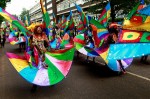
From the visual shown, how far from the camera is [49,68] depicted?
25.6ft

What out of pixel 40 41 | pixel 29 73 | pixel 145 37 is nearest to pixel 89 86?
pixel 29 73

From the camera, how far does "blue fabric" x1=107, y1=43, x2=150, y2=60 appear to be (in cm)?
622

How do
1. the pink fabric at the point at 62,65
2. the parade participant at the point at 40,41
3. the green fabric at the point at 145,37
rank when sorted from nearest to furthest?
the green fabric at the point at 145,37 < the pink fabric at the point at 62,65 < the parade participant at the point at 40,41

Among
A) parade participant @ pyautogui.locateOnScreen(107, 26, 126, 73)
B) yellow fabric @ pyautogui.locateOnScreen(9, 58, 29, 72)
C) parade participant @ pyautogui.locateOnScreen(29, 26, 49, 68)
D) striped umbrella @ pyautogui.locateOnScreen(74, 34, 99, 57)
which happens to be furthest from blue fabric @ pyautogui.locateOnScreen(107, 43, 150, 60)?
striped umbrella @ pyautogui.locateOnScreen(74, 34, 99, 57)

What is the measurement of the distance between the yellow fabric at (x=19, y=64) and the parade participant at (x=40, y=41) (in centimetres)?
47

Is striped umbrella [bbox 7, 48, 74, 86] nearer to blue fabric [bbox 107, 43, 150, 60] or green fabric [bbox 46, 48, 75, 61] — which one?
green fabric [bbox 46, 48, 75, 61]

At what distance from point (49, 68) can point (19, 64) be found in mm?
831

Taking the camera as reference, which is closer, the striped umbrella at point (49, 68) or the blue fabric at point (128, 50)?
the blue fabric at point (128, 50)

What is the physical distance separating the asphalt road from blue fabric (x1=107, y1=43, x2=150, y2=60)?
4.04 feet

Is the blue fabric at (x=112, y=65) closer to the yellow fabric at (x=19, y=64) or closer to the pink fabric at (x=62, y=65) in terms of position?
the pink fabric at (x=62, y=65)

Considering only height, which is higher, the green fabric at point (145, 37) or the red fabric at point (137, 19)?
the red fabric at point (137, 19)

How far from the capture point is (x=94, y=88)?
25.9 ft

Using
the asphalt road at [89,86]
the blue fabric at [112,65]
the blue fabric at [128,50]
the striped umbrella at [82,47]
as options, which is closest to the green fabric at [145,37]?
the blue fabric at [128,50]

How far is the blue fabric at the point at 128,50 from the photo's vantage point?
6219 mm
